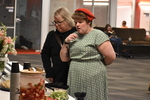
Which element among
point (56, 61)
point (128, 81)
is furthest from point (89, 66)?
point (128, 81)

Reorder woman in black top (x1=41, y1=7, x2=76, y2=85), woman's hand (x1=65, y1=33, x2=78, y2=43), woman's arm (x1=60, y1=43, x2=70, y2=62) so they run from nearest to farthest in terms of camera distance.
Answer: woman's hand (x1=65, y1=33, x2=78, y2=43)
woman's arm (x1=60, y1=43, x2=70, y2=62)
woman in black top (x1=41, y1=7, x2=76, y2=85)

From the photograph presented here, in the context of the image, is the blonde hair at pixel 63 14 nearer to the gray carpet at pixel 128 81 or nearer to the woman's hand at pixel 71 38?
the woman's hand at pixel 71 38

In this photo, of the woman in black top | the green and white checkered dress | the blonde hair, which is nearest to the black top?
the woman in black top

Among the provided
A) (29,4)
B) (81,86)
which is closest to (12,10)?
(29,4)

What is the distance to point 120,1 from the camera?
22.0 metres

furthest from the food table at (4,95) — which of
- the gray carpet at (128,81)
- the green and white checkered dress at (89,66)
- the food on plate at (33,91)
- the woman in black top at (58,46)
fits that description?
the gray carpet at (128,81)

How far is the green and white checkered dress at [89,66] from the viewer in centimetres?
346

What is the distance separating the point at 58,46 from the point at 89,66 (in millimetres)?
521

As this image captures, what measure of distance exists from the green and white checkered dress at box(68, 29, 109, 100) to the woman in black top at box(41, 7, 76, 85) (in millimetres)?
262

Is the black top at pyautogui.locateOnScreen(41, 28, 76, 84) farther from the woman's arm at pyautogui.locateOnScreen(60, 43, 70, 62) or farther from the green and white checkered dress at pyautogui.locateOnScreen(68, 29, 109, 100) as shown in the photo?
the green and white checkered dress at pyautogui.locateOnScreen(68, 29, 109, 100)

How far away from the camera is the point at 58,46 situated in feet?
12.7

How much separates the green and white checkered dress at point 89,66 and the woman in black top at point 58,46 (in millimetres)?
262

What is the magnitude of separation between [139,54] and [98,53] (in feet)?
40.7

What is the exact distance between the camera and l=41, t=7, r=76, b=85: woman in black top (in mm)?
3693
